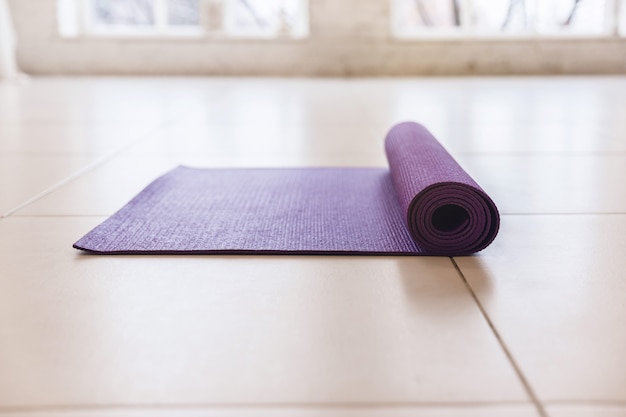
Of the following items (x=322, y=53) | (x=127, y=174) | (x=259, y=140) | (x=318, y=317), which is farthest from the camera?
(x=322, y=53)

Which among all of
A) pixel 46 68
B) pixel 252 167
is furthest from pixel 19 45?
pixel 252 167

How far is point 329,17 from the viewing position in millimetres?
6531

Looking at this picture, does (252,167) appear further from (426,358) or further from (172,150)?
(426,358)

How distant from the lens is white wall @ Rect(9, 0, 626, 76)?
21.5 ft

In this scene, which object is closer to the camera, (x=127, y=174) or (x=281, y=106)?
(x=127, y=174)

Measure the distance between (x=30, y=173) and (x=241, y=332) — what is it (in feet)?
4.19

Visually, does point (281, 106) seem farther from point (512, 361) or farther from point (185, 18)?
point (185, 18)

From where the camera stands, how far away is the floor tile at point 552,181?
1.58 m

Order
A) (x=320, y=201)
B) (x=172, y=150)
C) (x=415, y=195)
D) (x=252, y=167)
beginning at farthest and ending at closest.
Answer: (x=172, y=150) → (x=252, y=167) → (x=320, y=201) → (x=415, y=195)

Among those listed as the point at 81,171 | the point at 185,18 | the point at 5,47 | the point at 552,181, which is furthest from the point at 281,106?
the point at 185,18

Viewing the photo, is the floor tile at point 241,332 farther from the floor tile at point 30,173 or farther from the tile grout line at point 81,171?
the floor tile at point 30,173

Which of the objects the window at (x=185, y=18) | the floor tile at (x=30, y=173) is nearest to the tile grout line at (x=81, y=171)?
the floor tile at (x=30, y=173)

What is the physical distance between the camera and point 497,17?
6.80 meters

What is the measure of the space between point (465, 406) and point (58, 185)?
1.36 metres
